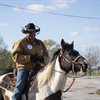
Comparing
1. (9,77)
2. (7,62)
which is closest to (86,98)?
(9,77)

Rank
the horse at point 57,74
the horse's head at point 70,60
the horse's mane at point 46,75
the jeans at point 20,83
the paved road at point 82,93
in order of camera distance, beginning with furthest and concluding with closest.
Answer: the paved road at point 82,93 < the jeans at point 20,83 < the horse's mane at point 46,75 < the horse at point 57,74 < the horse's head at point 70,60

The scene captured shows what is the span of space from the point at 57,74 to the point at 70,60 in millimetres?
484

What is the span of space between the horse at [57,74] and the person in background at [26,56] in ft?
0.90

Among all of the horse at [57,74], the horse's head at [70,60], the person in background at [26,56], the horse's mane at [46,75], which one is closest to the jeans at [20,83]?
the person in background at [26,56]

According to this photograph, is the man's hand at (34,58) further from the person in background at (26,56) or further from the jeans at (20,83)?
the jeans at (20,83)

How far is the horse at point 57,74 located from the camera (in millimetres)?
3836

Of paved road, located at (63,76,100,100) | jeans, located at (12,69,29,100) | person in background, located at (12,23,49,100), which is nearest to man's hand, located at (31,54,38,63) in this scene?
person in background, located at (12,23,49,100)

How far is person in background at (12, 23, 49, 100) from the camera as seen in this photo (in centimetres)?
426

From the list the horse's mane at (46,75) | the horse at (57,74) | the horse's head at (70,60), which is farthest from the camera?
the horse's mane at (46,75)

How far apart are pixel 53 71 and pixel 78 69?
2.16 ft

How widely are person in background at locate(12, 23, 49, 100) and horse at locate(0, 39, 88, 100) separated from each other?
274mm

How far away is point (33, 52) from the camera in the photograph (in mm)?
4559

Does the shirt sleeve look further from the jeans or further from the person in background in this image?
the jeans

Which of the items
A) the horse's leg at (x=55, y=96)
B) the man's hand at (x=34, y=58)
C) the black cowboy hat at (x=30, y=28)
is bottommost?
the horse's leg at (x=55, y=96)
